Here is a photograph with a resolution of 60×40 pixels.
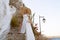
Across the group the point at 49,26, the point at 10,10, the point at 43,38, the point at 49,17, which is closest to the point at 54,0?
the point at 49,17

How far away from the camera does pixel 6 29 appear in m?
2.94

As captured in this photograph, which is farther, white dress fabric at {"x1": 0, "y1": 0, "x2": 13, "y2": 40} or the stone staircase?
the stone staircase

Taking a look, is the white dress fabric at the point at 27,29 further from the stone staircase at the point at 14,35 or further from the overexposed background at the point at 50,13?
the overexposed background at the point at 50,13

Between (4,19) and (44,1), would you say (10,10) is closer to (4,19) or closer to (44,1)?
(4,19)

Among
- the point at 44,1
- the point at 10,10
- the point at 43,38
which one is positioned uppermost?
the point at 44,1

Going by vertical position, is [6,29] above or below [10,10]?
below

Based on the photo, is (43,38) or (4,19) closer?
(4,19)

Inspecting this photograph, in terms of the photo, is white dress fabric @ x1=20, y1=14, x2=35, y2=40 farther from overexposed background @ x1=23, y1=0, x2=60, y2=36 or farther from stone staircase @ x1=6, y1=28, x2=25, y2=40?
overexposed background @ x1=23, y1=0, x2=60, y2=36

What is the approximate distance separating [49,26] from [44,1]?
0.93m

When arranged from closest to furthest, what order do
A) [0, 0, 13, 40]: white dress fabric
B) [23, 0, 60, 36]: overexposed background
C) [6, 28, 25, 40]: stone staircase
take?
[0, 0, 13, 40]: white dress fabric
[6, 28, 25, 40]: stone staircase
[23, 0, 60, 36]: overexposed background

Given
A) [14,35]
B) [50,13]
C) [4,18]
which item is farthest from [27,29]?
[50,13]

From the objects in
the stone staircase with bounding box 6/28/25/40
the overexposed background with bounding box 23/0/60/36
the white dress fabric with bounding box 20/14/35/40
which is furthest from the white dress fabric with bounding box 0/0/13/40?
the overexposed background with bounding box 23/0/60/36

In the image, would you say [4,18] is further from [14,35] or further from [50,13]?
[50,13]

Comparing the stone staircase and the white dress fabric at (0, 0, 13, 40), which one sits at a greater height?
the white dress fabric at (0, 0, 13, 40)
